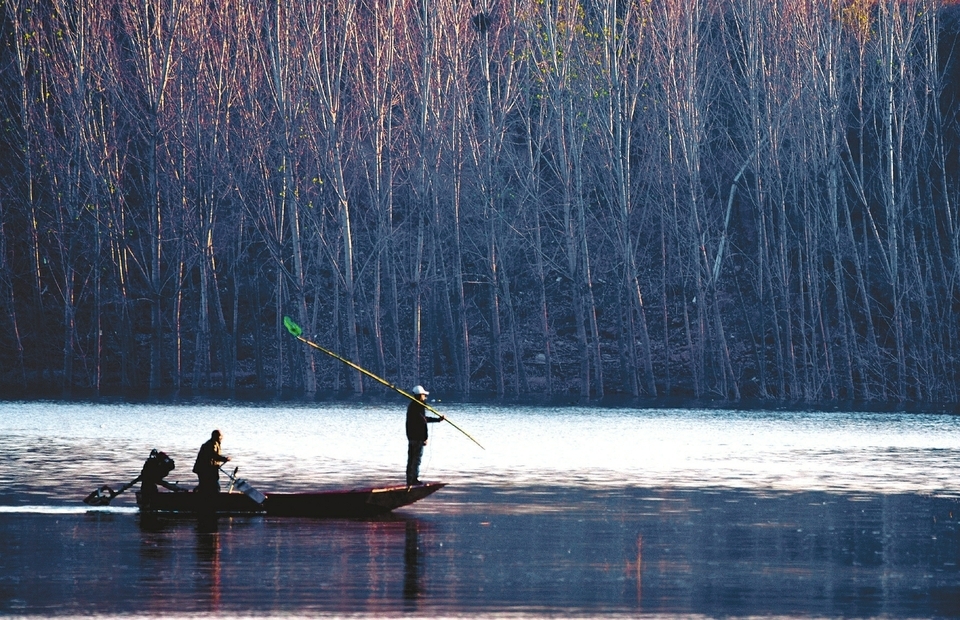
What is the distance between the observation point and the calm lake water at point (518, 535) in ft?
40.3

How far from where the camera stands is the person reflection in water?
1764 cm

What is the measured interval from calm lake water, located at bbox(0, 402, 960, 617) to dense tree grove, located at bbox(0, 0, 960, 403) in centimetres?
2075

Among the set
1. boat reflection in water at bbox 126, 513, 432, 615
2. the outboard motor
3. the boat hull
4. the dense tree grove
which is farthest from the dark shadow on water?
the dense tree grove

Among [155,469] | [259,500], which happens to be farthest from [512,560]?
[155,469]

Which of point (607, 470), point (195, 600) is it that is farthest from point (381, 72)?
point (195, 600)

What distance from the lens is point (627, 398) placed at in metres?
50.2

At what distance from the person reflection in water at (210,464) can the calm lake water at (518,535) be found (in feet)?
1.51

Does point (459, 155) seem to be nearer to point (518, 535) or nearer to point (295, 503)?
point (295, 503)

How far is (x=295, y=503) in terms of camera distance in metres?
17.7

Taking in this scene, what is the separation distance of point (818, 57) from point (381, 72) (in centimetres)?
1402

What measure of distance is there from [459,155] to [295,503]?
3596 centimetres

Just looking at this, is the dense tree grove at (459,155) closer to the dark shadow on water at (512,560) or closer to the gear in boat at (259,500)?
the gear in boat at (259,500)

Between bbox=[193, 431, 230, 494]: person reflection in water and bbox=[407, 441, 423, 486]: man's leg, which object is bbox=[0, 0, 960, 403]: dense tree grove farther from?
bbox=[193, 431, 230, 494]: person reflection in water

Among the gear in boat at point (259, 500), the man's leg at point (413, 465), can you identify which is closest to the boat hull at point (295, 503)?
the gear in boat at point (259, 500)
